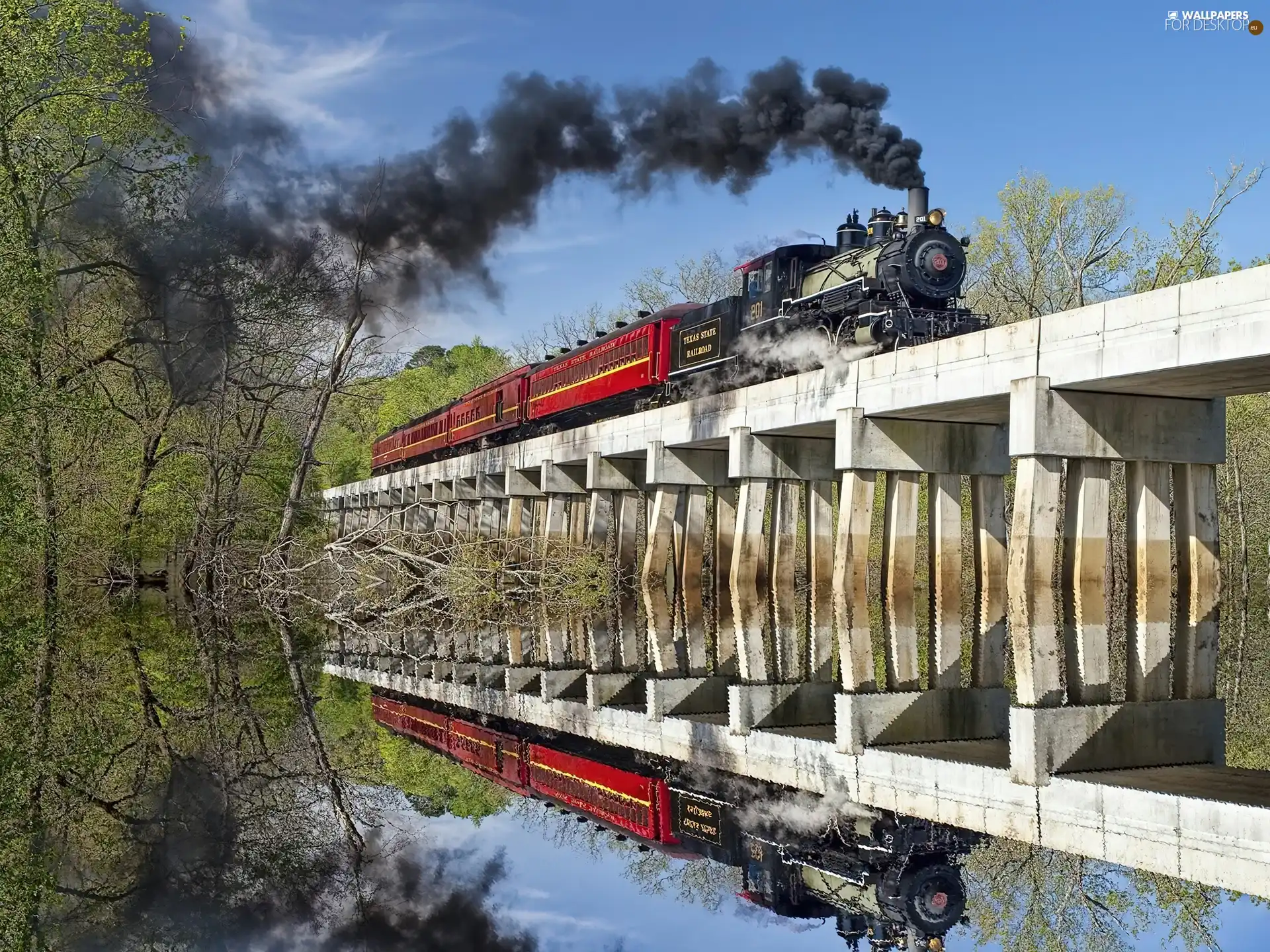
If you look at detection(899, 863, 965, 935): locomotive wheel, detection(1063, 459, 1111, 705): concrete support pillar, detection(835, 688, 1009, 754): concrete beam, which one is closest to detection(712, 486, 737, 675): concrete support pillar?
detection(835, 688, 1009, 754): concrete beam

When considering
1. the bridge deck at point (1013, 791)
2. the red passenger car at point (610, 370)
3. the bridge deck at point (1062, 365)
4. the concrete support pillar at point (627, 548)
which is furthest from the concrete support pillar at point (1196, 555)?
the concrete support pillar at point (627, 548)

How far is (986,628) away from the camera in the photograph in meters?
16.4

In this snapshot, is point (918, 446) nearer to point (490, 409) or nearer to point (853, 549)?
point (853, 549)

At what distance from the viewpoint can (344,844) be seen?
896 cm

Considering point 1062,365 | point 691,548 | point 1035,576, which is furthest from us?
point 691,548

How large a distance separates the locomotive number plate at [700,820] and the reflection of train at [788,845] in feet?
0.03

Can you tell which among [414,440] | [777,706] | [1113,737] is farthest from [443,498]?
[1113,737]

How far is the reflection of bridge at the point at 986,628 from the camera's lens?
10023 mm

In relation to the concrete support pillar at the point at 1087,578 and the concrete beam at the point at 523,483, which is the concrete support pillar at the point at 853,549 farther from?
the concrete beam at the point at 523,483

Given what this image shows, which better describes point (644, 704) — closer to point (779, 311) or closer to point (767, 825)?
point (767, 825)

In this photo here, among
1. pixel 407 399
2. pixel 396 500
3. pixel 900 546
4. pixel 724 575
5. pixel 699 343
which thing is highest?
pixel 407 399

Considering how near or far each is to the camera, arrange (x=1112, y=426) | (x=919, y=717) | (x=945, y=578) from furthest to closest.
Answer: (x=945, y=578) < (x=1112, y=426) < (x=919, y=717)

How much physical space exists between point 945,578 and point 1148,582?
10.8 feet

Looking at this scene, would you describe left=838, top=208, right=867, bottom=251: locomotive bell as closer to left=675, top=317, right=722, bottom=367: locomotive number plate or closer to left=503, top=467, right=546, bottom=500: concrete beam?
left=675, top=317, right=722, bottom=367: locomotive number plate
